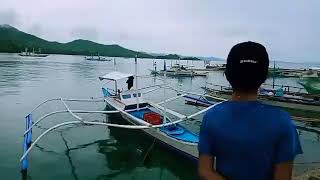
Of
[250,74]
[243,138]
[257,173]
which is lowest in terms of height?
[257,173]

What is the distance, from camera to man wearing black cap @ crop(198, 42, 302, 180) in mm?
2002

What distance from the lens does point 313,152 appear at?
16.5m

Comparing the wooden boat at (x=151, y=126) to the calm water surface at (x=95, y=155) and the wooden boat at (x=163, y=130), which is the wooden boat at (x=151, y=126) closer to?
the wooden boat at (x=163, y=130)

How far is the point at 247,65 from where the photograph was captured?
2066 millimetres

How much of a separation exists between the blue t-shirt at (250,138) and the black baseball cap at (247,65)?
127 millimetres

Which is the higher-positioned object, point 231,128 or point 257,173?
point 231,128

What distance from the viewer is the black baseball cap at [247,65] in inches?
81.1

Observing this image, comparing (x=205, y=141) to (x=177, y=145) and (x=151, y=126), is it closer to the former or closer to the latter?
(x=151, y=126)

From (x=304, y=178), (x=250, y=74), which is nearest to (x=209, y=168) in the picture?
(x=250, y=74)

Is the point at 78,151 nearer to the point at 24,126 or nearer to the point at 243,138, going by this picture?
the point at 24,126

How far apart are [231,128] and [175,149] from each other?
1280 cm

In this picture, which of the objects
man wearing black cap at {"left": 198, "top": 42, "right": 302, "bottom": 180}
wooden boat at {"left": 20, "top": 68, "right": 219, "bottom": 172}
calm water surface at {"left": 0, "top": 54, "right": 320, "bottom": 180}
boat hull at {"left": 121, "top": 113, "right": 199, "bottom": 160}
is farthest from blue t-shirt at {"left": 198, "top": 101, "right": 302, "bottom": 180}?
boat hull at {"left": 121, "top": 113, "right": 199, "bottom": 160}

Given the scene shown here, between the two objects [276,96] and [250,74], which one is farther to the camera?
[276,96]

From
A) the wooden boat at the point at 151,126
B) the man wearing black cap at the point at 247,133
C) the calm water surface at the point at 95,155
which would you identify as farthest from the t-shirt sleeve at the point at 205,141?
the calm water surface at the point at 95,155
